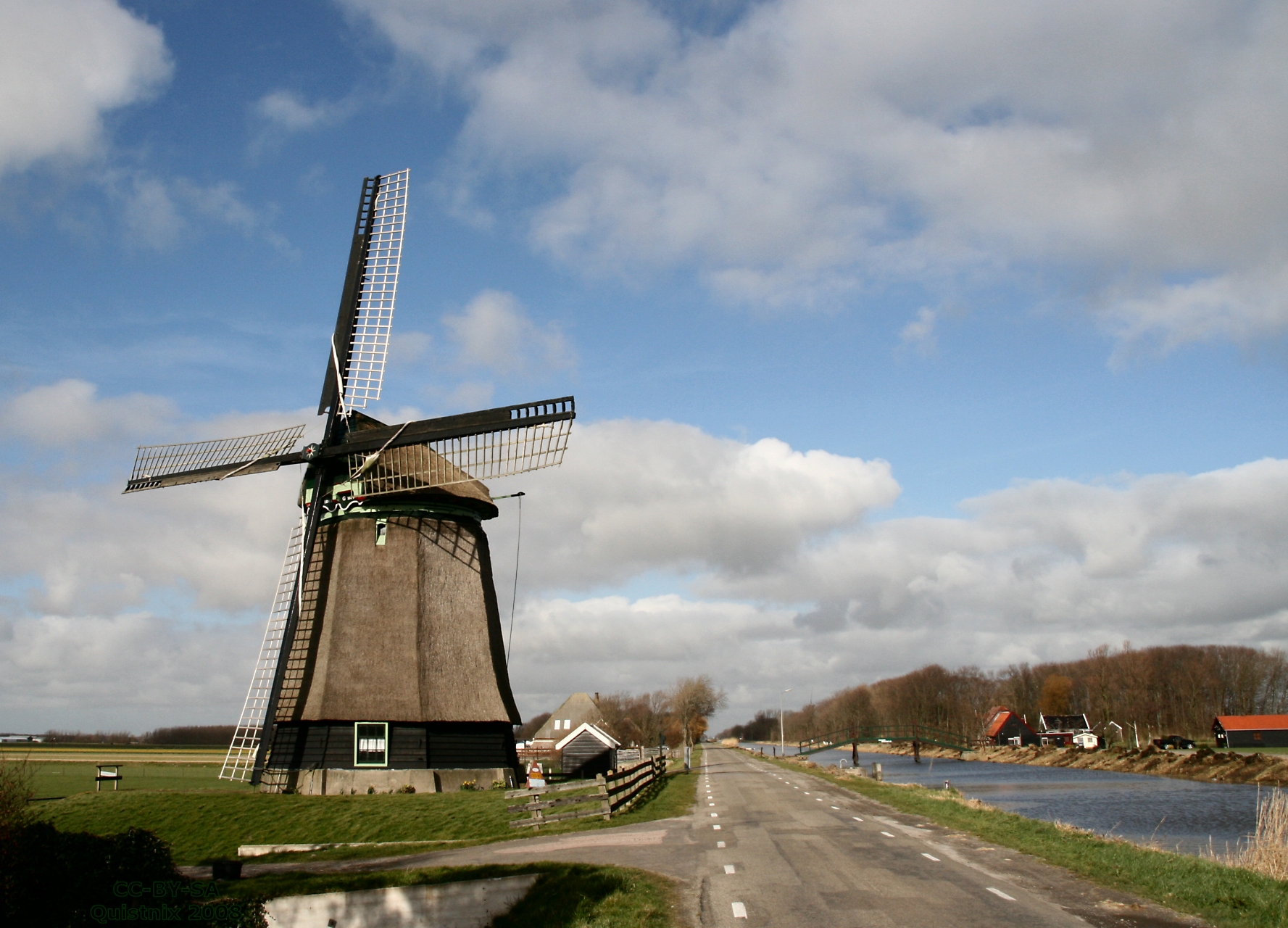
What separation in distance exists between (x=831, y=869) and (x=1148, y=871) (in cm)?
437

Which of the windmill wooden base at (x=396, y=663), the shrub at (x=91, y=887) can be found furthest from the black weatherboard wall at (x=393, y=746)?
the shrub at (x=91, y=887)

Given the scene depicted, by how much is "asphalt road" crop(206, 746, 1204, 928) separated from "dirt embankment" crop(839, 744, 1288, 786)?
3758cm

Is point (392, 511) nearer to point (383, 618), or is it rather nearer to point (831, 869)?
point (383, 618)

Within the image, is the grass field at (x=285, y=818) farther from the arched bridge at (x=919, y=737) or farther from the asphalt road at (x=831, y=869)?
the arched bridge at (x=919, y=737)

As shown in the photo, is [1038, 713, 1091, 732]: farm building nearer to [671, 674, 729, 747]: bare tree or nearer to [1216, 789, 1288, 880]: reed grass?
[671, 674, 729, 747]: bare tree

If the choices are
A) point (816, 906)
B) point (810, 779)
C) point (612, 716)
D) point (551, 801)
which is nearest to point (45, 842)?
point (816, 906)

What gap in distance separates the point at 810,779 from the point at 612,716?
89.9m

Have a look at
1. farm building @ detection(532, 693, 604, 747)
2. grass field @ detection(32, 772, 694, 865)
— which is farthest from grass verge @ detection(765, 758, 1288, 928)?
farm building @ detection(532, 693, 604, 747)

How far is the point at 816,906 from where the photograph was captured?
10.8 metres

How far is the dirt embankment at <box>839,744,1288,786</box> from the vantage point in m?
51.8

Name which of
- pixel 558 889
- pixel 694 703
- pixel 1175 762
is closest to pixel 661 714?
pixel 694 703

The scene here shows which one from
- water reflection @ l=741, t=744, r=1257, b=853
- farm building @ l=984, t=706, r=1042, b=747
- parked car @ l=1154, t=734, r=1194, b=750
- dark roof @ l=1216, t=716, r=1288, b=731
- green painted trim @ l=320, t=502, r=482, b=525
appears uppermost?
green painted trim @ l=320, t=502, r=482, b=525

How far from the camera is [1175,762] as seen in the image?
2363 inches

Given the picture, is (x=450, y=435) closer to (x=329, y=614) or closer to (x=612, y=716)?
(x=329, y=614)
